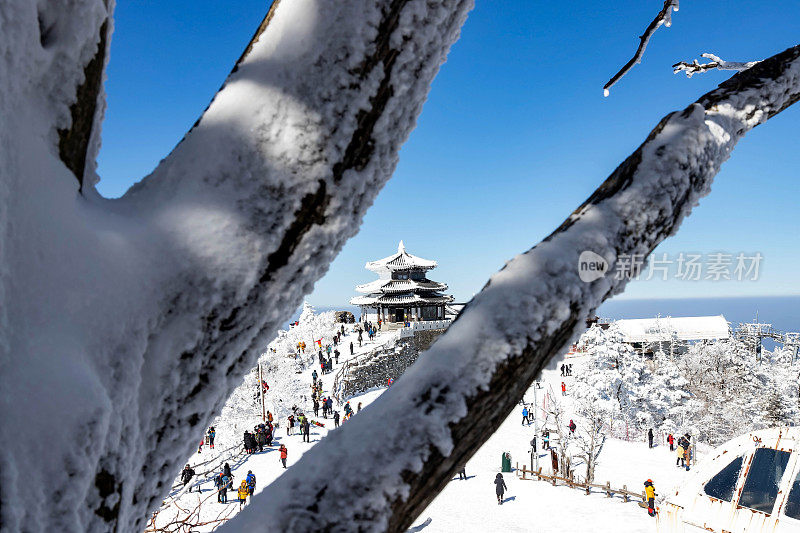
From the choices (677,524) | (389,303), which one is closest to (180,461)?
(677,524)

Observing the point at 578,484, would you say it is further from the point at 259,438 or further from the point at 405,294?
the point at 405,294

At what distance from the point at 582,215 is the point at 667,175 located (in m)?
0.23

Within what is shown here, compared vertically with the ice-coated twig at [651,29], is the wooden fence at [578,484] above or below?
below

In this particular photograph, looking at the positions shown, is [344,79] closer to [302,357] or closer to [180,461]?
[180,461]

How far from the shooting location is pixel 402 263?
3020 centimetres

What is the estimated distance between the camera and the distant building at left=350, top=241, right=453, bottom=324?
94.5 feet

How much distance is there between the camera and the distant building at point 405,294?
28.8 meters

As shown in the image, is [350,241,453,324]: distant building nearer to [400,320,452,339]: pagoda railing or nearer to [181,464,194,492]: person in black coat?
[400,320,452,339]: pagoda railing

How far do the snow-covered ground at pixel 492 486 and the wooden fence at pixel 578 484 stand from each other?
0.57 feet

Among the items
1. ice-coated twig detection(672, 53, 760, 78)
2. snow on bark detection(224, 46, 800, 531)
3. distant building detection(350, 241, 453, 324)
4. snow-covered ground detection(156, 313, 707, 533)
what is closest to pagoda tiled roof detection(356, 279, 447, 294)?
distant building detection(350, 241, 453, 324)

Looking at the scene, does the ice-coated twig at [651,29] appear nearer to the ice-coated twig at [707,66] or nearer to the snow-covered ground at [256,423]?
the ice-coated twig at [707,66]

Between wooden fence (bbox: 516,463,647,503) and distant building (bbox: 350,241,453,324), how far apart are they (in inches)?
613

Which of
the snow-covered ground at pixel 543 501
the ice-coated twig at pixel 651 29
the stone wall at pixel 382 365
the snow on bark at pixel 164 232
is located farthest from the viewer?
the stone wall at pixel 382 365

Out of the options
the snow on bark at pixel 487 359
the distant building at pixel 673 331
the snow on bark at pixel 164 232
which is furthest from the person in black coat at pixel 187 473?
the distant building at pixel 673 331
